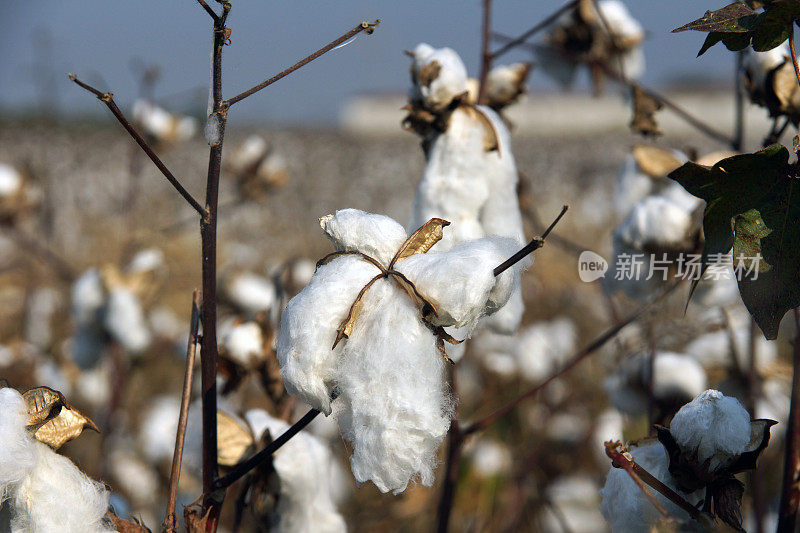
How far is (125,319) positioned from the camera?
94.1 inches

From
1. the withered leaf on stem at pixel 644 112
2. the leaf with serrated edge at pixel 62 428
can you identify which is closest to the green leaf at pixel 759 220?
the leaf with serrated edge at pixel 62 428

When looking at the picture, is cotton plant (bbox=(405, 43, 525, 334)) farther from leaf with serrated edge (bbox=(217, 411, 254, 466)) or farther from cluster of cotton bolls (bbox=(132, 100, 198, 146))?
cluster of cotton bolls (bbox=(132, 100, 198, 146))

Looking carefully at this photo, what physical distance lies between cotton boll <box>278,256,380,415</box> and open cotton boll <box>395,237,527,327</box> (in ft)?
0.19

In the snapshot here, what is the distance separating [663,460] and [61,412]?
2.24 ft

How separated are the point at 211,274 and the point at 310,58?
0.26 metres

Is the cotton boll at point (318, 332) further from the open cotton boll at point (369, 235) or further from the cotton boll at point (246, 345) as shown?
the cotton boll at point (246, 345)

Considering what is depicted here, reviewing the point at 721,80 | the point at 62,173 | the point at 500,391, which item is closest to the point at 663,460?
the point at 500,391

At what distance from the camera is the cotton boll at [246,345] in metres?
1.30

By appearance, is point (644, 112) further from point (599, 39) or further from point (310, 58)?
point (310, 58)

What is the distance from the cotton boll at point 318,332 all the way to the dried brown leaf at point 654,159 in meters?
1.09

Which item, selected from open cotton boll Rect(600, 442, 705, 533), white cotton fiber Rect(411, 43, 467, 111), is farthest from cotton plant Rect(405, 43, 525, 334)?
open cotton boll Rect(600, 442, 705, 533)

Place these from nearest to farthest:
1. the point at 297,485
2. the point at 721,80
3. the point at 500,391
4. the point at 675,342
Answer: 1. the point at 297,485
2. the point at 675,342
3. the point at 500,391
4. the point at 721,80

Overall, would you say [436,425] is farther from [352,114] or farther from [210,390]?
[352,114]

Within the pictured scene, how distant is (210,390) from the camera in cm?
85
